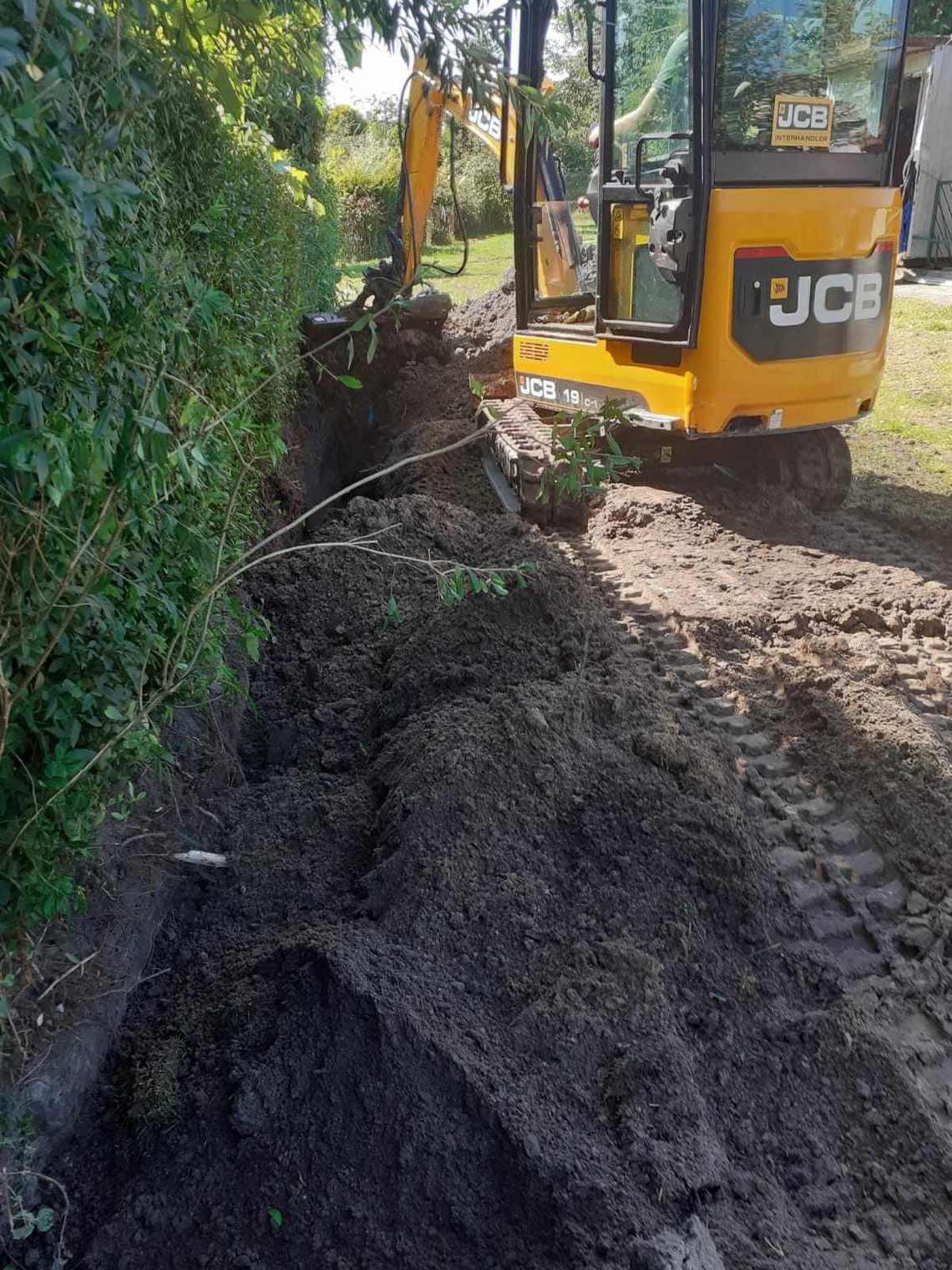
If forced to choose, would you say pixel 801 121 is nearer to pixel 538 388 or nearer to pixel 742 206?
pixel 742 206

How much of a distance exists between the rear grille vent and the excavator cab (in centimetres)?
67

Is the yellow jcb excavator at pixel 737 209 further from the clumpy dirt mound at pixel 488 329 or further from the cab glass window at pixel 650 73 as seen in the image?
the clumpy dirt mound at pixel 488 329

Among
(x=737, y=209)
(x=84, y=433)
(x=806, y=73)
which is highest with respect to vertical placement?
(x=806, y=73)

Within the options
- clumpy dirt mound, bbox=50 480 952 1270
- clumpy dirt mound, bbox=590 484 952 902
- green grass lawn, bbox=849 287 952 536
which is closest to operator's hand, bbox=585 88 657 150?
clumpy dirt mound, bbox=590 484 952 902

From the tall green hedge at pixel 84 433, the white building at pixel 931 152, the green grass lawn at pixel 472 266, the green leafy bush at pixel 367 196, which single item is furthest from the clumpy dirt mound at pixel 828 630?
the green leafy bush at pixel 367 196

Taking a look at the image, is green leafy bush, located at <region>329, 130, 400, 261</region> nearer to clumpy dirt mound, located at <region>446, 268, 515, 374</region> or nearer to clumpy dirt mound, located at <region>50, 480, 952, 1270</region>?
clumpy dirt mound, located at <region>446, 268, 515, 374</region>

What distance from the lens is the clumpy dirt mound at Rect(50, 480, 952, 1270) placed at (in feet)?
7.78

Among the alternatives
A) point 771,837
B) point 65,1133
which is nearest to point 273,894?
point 65,1133

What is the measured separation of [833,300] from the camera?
20.0 ft

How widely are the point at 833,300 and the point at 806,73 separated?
128 cm

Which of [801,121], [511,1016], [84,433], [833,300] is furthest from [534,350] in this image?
[84,433]

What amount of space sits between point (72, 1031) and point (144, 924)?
514 millimetres

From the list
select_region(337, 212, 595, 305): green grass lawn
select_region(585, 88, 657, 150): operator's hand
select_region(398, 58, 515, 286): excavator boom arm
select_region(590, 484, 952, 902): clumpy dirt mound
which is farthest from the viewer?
select_region(337, 212, 595, 305): green grass lawn

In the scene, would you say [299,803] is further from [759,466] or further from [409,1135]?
[759,466]
